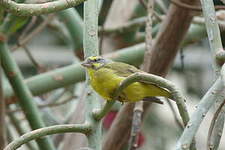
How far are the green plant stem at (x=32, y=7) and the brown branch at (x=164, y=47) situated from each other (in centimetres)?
98

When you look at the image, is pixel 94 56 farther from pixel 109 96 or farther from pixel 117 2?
pixel 117 2

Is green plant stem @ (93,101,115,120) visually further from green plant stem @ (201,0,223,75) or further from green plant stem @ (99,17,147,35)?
green plant stem @ (99,17,147,35)

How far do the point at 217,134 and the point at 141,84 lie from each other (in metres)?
0.38

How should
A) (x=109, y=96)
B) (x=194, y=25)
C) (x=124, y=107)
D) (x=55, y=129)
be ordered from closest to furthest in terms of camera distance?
1. (x=55, y=129)
2. (x=109, y=96)
3. (x=124, y=107)
4. (x=194, y=25)

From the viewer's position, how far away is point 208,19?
55.4 inches

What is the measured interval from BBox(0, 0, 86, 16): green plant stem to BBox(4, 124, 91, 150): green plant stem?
0.82 feet

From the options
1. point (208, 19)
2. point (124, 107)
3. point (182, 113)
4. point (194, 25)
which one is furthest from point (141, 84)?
point (194, 25)

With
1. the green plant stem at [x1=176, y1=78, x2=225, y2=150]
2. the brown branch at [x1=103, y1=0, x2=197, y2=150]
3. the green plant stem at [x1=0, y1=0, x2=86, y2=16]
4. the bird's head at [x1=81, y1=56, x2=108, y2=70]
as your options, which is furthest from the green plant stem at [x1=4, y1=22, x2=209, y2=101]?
the green plant stem at [x1=176, y1=78, x2=225, y2=150]

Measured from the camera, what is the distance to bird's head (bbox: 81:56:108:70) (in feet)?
5.33

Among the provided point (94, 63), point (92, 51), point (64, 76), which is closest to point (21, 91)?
point (64, 76)

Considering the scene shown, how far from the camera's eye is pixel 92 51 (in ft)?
5.17

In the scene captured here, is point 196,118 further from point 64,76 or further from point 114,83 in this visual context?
point 64,76

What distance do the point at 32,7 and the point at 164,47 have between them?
108cm

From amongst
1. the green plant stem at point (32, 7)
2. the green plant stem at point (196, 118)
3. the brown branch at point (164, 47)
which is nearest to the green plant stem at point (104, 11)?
the brown branch at point (164, 47)
